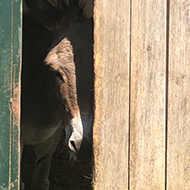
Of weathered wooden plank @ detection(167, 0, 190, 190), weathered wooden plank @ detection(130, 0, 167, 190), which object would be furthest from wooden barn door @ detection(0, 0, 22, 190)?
weathered wooden plank @ detection(167, 0, 190, 190)

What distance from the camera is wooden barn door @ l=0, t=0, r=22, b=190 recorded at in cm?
160

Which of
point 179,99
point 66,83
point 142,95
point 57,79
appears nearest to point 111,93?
point 142,95

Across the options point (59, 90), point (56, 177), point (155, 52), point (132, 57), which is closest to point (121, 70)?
point (132, 57)

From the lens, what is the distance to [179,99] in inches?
72.2

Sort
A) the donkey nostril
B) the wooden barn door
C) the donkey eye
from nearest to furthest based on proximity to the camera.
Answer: the wooden barn door → the donkey nostril → the donkey eye

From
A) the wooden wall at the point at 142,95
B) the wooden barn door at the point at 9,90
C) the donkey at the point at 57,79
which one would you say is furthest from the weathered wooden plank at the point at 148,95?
the wooden barn door at the point at 9,90

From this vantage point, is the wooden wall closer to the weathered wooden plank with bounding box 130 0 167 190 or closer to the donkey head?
the weathered wooden plank with bounding box 130 0 167 190

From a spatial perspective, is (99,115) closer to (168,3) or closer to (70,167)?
(168,3)

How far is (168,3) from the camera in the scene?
1.80 m

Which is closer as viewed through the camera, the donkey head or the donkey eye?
the donkey head

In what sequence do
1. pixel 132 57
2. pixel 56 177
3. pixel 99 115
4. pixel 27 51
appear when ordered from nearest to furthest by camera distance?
pixel 99 115, pixel 132 57, pixel 27 51, pixel 56 177

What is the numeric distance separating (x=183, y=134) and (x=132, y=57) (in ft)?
1.51

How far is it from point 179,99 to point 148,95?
0.17m

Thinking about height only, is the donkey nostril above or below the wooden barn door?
below
